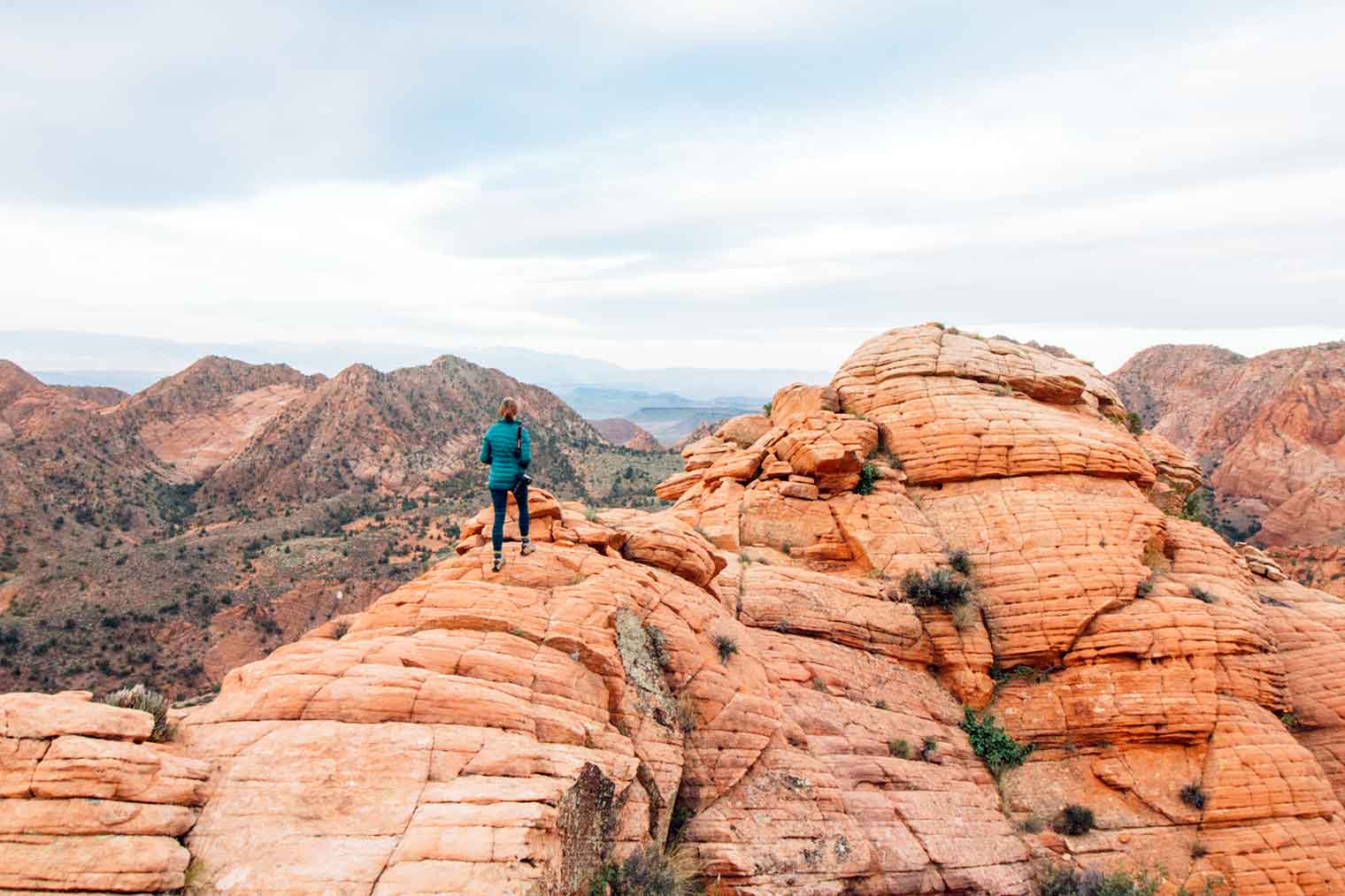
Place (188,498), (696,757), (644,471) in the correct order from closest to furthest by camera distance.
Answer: (696,757)
(188,498)
(644,471)

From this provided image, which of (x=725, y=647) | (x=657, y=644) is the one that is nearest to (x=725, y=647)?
(x=725, y=647)

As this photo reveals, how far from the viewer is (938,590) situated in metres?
20.0

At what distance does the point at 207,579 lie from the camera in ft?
181

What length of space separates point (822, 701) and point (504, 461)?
8.74 m

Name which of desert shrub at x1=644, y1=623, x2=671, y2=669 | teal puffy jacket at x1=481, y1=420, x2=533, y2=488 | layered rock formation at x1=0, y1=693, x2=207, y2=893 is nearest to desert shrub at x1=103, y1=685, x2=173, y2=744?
layered rock formation at x1=0, y1=693, x2=207, y2=893

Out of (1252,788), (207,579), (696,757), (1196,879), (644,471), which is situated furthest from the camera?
(644,471)

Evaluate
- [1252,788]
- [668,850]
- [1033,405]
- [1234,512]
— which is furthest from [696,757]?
[1234,512]

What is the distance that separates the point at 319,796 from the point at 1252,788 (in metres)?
19.3

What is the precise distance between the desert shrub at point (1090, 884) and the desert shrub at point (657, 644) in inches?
357

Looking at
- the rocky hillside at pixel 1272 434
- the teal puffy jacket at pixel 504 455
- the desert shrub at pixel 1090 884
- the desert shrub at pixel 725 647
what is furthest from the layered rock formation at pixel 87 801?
the rocky hillside at pixel 1272 434

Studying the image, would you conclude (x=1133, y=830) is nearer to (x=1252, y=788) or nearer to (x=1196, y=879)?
(x=1196, y=879)

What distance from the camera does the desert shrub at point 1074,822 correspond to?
16359 mm

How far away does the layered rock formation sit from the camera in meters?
7.07

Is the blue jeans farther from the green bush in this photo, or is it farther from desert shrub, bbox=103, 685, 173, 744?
desert shrub, bbox=103, 685, 173, 744
